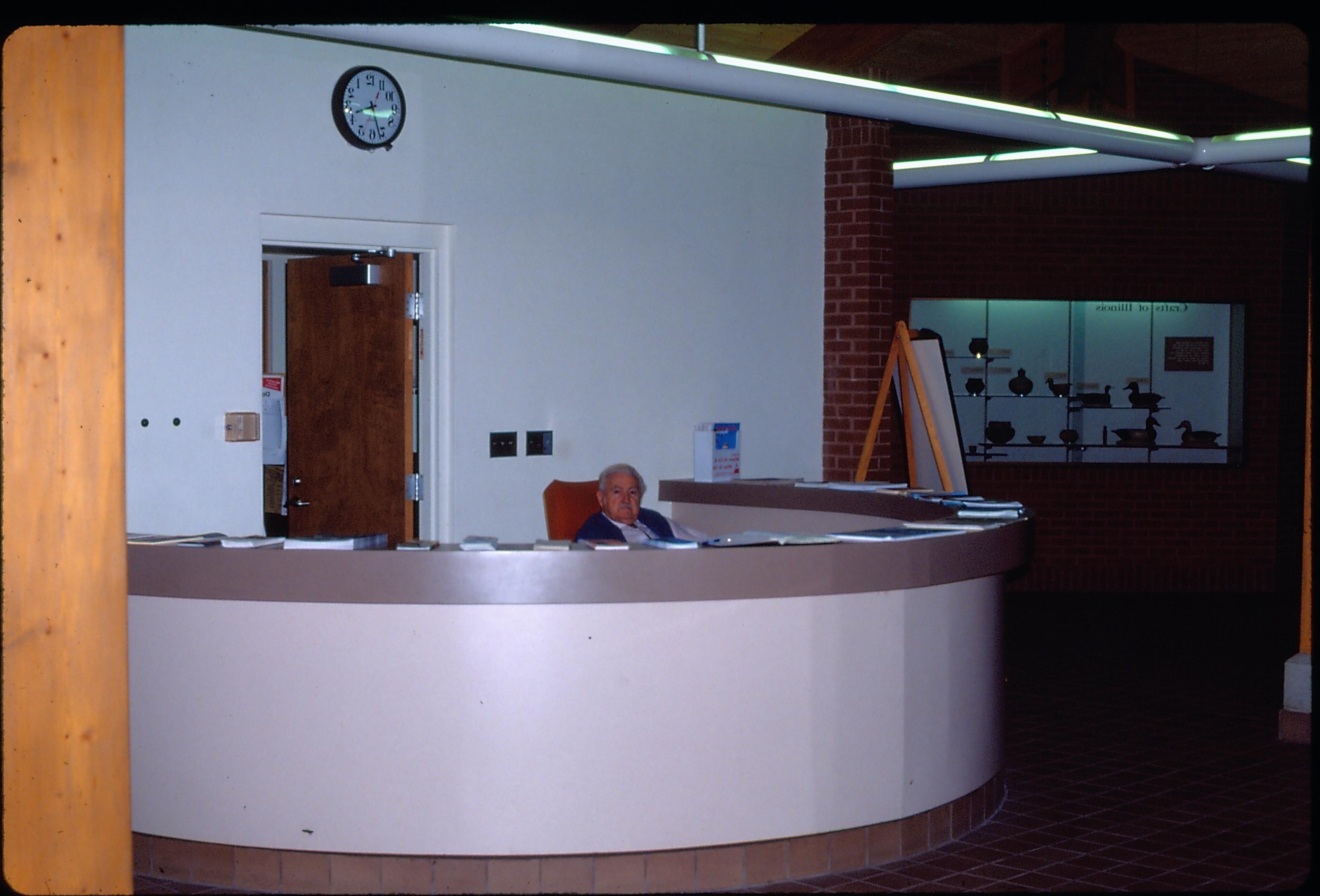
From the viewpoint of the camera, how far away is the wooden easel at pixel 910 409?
717 cm

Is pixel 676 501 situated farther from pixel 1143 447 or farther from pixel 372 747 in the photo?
pixel 1143 447

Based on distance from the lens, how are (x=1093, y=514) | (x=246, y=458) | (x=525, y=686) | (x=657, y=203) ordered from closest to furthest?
(x=525, y=686)
(x=246, y=458)
(x=657, y=203)
(x=1093, y=514)

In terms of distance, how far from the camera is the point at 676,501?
24.4 feet

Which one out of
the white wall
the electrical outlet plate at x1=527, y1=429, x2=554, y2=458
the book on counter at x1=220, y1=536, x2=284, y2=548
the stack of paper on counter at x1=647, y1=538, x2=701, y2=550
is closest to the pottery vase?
the white wall

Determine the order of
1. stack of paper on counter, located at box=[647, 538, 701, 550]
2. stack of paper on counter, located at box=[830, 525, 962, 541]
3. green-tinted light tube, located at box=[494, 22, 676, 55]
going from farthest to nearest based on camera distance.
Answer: green-tinted light tube, located at box=[494, 22, 676, 55] < stack of paper on counter, located at box=[830, 525, 962, 541] < stack of paper on counter, located at box=[647, 538, 701, 550]

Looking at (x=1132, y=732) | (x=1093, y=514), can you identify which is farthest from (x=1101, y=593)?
(x=1132, y=732)

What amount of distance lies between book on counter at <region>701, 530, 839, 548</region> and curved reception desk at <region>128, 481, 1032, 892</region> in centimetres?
6

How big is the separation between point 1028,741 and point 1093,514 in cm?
470

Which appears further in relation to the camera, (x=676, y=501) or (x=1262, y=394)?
(x=1262, y=394)

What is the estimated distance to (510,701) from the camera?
405 centimetres

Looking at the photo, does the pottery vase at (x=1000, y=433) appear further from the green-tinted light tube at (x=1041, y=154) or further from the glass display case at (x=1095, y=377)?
the green-tinted light tube at (x=1041, y=154)

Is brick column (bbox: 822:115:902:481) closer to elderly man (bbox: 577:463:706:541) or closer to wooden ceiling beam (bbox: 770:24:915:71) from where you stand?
wooden ceiling beam (bbox: 770:24:915:71)

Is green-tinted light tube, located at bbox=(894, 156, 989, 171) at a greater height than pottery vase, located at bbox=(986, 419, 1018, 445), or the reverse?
green-tinted light tube, located at bbox=(894, 156, 989, 171)

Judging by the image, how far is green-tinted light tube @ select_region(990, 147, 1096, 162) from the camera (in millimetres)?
8438
